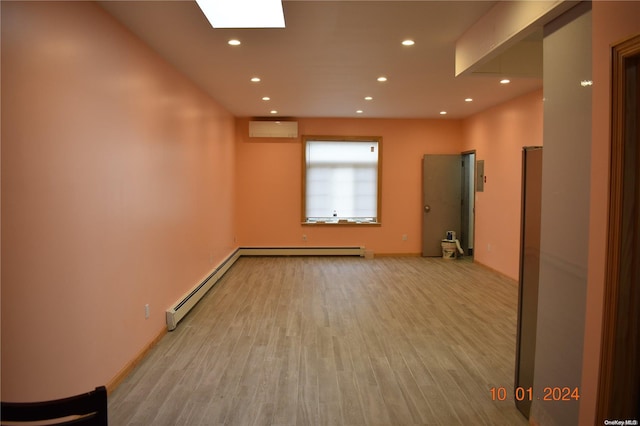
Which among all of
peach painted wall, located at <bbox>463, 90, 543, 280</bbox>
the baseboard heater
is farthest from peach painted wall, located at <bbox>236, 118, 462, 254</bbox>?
peach painted wall, located at <bbox>463, 90, 543, 280</bbox>

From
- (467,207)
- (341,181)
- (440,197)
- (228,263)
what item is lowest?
(228,263)

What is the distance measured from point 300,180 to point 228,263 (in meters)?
2.25

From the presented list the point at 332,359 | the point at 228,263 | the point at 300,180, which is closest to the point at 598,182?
the point at 332,359

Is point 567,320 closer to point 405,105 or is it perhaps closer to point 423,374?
point 423,374

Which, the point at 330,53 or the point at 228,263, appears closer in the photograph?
the point at 330,53

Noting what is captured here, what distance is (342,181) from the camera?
8.07 meters

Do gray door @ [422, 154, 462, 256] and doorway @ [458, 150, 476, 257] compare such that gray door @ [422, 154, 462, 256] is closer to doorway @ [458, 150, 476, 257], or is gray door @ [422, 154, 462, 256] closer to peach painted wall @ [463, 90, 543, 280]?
doorway @ [458, 150, 476, 257]

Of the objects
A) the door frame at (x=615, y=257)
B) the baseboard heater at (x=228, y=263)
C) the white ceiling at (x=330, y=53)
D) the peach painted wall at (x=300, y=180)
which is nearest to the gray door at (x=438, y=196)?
the peach painted wall at (x=300, y=180)

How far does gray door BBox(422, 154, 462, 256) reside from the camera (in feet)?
26.2

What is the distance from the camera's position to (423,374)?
9.90ft

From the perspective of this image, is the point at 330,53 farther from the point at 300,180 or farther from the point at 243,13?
the point at 300,180

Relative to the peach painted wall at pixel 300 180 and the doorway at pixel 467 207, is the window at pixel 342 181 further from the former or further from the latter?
the doorway at pixel 467 207

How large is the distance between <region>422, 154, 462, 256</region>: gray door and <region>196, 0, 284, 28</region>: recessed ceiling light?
18.5ft

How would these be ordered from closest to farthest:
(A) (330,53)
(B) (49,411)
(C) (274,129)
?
(B) (49,411) < (A) (330,53) < (C) (274,129)
